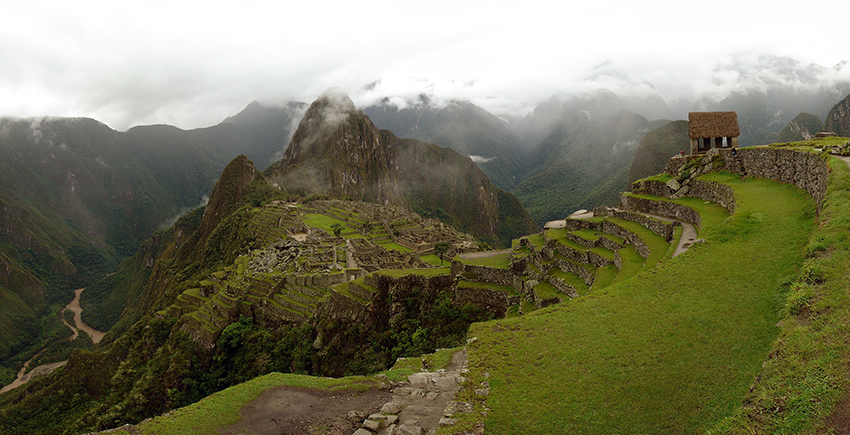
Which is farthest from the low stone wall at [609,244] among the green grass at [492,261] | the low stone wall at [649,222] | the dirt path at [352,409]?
the dirt path at [352,409]

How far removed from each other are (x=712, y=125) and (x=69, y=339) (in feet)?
446

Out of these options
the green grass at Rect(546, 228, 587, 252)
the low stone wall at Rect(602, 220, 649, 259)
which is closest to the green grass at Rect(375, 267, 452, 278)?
the green grass at Rect(546, 228, 587, 252)

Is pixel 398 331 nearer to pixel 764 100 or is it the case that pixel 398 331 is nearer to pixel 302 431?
pixel 302 431

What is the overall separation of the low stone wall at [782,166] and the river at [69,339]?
9746 cm

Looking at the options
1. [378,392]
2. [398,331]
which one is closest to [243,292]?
[398,331]

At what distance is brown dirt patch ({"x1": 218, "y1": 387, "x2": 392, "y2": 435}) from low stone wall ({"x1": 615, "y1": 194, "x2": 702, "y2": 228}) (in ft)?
50.6

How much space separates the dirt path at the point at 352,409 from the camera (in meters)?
9.71

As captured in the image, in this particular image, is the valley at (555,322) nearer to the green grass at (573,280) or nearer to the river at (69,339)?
the green grass at (573,280)

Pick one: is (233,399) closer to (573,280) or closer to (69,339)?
(573,280)

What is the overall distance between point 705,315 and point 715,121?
73.2ft

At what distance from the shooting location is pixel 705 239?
13523mm

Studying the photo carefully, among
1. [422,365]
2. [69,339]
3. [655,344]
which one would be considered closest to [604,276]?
[655,344]

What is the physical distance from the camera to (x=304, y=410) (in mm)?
11828

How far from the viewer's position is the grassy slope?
7703 mm
